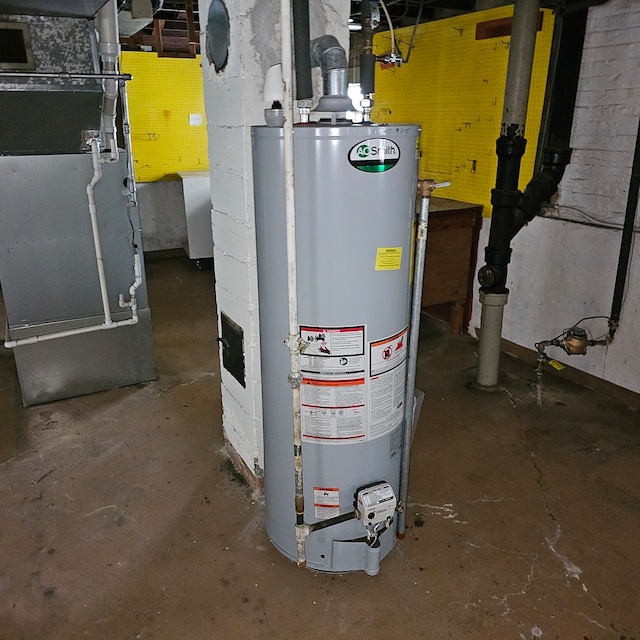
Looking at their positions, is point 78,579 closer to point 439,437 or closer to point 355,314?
point 355,314

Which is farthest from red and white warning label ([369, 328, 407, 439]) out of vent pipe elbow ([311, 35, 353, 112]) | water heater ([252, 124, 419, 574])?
vent pipe elbow ([311, 35, 353, 112])

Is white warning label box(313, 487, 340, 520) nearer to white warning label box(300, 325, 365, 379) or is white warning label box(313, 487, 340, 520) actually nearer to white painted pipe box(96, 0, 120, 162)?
white warning label box(300, 325, 365, 379)

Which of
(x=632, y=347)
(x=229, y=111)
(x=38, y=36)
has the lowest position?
(x=632, y=347)

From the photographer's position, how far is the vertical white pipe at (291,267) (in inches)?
49.9

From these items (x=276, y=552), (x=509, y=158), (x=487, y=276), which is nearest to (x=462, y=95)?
(x=509, y=158)

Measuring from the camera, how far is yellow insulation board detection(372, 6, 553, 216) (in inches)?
127

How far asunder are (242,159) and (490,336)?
1832 millimetres

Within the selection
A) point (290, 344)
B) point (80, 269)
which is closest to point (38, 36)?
point (80, 269)

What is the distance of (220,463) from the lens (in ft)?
8.00

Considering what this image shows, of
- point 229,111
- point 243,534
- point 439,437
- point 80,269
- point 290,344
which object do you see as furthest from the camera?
point 80,269

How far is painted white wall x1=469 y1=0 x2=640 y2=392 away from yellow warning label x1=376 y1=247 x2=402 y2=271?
1.91 metres

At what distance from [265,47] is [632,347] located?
7.95ft

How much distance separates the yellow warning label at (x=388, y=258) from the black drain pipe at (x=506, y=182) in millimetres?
1512

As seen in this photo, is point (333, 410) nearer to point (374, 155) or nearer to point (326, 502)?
point (326, 502)
